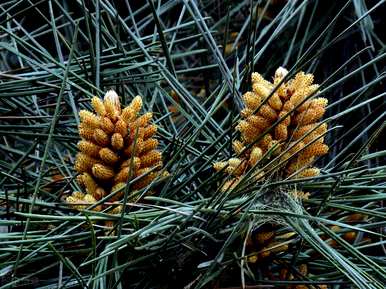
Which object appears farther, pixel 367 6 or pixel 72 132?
pixel 367 6

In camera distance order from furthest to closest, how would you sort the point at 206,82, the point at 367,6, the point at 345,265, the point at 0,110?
1. the point at 367,6
2. the point at 206,82
3. the point at 0,110
4. the point at 345,265

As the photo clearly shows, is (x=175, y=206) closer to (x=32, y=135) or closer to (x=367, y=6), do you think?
(x=32, y=135)

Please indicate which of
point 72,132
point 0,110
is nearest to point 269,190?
point 72,132
